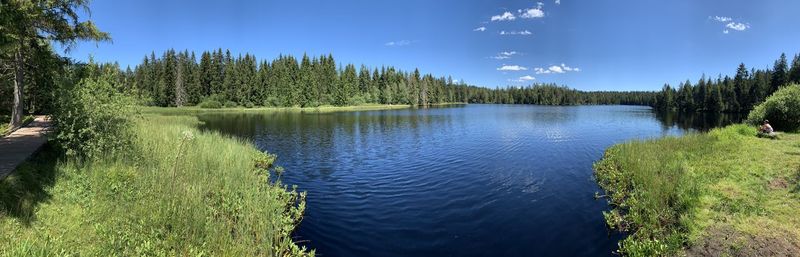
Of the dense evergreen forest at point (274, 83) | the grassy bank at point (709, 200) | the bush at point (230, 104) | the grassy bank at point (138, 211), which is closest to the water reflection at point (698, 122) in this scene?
the dense evergreen forest at point (274, 83)

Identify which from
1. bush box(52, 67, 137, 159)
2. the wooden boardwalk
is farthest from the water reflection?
the wooden boardwalk

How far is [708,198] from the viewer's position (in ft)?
43.4

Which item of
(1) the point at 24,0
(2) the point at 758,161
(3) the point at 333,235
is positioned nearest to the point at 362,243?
(3) the point at 333,235

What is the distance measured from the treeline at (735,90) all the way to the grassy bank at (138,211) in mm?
97052

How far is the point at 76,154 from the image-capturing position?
15867mm

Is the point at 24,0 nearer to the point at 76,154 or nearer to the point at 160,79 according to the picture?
the point at 76,154

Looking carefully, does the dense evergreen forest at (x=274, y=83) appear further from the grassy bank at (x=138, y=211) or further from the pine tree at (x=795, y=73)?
the grassy bank at (x=138, y=211)

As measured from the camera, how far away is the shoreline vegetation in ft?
34.6

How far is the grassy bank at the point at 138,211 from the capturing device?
29.0ft

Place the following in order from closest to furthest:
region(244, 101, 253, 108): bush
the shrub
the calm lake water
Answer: the calm lake water < region(244, 101, 253, 108): bush < the shrub

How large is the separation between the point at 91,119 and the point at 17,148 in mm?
4872

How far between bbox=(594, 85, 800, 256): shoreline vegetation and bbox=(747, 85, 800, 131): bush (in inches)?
342

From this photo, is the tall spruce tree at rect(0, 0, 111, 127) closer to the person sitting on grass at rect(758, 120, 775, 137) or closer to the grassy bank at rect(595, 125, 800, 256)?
the grassy bank at rect(595, 125, 800, 256)

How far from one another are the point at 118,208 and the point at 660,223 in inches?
618
